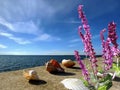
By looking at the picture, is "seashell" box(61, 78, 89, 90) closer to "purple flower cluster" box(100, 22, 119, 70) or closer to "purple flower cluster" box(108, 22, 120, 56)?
"purple flower cluster" box(100, 22, 119, 70)

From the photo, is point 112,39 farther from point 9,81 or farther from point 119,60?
point 9,81

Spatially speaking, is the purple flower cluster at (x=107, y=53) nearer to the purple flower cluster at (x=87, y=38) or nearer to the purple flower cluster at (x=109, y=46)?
the purple flower cluster at (x=109, y=46)

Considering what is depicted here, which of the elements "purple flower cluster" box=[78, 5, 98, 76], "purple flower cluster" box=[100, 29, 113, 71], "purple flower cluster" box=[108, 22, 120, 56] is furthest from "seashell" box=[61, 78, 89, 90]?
"purple flower cluster" box=[108, 22, 120, 56]

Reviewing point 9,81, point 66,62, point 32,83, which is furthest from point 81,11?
point 66,62

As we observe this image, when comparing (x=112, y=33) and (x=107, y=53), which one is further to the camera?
(x=107, y=53)

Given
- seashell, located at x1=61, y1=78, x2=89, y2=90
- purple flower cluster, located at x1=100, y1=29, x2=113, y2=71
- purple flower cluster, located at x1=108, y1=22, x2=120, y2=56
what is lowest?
seashell, located at x1=61, y1=78, x2=89, y2=90

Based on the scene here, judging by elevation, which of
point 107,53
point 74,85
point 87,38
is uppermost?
point 87,38

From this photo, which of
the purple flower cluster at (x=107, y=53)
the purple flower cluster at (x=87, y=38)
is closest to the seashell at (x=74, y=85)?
the purple flower cluster at (x=107, y=53)

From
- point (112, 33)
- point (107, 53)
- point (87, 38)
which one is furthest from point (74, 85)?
point (112, 33)

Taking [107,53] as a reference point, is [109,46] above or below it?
above

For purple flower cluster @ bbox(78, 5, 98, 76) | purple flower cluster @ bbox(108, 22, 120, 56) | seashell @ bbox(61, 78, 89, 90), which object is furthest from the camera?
seashell @ bbox(61, 78, 89, 90)

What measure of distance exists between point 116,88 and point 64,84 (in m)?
3.48

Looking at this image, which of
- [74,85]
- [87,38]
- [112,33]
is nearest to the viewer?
[112,33]

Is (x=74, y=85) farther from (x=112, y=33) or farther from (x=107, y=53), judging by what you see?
(x=112, y=33)
